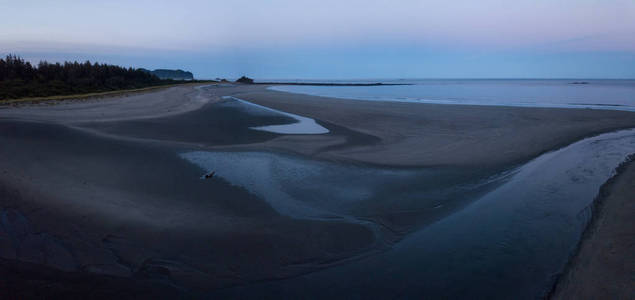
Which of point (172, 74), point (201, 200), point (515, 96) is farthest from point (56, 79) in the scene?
point (172, 74)

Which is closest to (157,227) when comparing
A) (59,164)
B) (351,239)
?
(351,239)

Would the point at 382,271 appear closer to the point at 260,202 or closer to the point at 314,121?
the point at 260,202

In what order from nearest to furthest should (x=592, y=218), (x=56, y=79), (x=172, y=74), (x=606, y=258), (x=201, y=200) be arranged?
(x=606, y=258)
(x=592, y=218)
(x=201, y=200)
(x=56, y=79)
(x=172, y=74)

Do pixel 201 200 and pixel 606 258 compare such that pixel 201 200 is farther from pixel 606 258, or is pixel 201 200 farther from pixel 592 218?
pixel 592 218

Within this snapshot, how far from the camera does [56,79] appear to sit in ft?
126

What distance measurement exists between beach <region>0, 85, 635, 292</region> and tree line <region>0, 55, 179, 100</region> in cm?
2301

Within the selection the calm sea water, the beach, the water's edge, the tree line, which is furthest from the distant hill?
the water's edge

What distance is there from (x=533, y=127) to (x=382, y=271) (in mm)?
14941

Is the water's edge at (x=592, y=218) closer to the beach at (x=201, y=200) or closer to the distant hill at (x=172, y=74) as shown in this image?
the beach at (x=201, y=200)

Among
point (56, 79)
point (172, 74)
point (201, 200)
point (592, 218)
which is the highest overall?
point (172, 74)

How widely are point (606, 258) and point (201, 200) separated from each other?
6.55 metres

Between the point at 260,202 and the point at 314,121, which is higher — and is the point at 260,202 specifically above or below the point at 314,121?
below

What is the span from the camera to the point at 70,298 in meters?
3.44

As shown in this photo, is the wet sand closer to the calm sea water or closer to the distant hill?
the calm sea water
